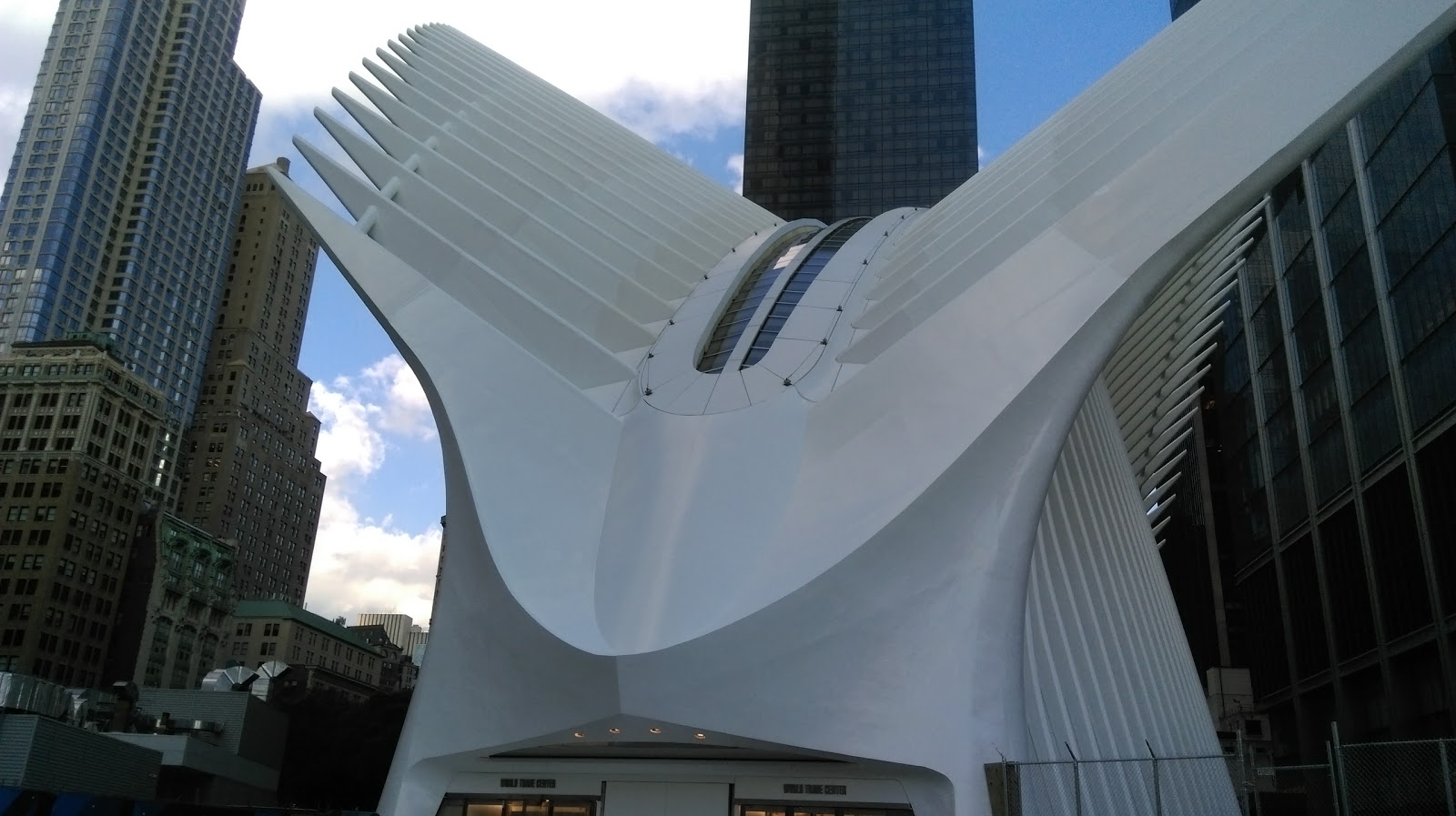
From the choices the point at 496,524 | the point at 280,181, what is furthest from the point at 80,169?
the point at 496,524

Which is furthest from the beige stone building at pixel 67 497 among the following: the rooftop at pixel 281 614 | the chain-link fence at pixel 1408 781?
the chain-link fence at pixel 1408 781

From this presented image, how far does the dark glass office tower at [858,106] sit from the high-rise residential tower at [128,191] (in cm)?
5847

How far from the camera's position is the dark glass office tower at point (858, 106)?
11881 cm

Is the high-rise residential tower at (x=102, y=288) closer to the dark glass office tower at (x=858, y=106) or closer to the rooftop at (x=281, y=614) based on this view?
the rooftop at (x=281, y=614)

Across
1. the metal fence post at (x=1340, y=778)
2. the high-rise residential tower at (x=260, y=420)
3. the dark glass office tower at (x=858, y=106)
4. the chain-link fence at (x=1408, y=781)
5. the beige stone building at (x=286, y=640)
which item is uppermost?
the dark glass office tower at (x=858, y=106)

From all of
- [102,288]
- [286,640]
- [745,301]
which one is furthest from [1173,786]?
[102,288]

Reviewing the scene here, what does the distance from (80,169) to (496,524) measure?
112951 millimetres

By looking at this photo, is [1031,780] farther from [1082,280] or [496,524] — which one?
[496,524]

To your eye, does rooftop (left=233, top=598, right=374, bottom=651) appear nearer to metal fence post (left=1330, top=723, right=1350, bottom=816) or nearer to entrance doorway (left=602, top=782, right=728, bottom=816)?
entrance doorway (left=602, top=782, right=728, bottom=816)

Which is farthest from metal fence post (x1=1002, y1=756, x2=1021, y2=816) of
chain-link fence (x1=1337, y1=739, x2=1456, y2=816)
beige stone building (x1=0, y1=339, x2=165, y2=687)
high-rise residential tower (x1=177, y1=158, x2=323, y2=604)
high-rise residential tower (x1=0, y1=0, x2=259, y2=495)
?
high-rise residential tower (x1=0, y1=0, x2=259, y2=495)

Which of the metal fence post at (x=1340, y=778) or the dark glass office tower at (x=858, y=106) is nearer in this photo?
the metal fence post at (x=1340, y=778)

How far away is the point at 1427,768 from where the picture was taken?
121 feet

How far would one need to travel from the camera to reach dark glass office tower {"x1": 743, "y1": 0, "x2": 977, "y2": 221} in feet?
390

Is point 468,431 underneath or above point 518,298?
underneath
